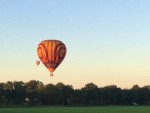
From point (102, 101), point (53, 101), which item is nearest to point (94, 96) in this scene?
point (102, 101)

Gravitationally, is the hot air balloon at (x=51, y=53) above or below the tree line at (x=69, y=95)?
below

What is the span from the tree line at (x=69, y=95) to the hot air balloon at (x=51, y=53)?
7768 centimetres

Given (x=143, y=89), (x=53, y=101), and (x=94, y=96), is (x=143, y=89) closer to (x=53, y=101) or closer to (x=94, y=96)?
(x=94, y=96)

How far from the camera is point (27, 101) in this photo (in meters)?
125

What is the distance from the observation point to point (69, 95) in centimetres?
13225

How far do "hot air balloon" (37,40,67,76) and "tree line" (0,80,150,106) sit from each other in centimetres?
7768

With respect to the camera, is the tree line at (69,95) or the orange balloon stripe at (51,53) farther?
the tree line at (69,95)

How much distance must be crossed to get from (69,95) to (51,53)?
3520 inches

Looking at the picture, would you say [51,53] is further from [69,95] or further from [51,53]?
[69,95]

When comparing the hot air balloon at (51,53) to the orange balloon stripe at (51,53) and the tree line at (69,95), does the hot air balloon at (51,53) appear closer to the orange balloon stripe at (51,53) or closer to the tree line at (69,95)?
the orange balloon stripe at (51,53)

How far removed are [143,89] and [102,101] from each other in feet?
54.1

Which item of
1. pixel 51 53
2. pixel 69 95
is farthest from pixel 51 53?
pixel 69 95

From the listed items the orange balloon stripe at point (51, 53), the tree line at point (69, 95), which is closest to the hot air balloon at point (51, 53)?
the orange balloon stripe at point (51, 53)

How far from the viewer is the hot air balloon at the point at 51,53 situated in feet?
142
